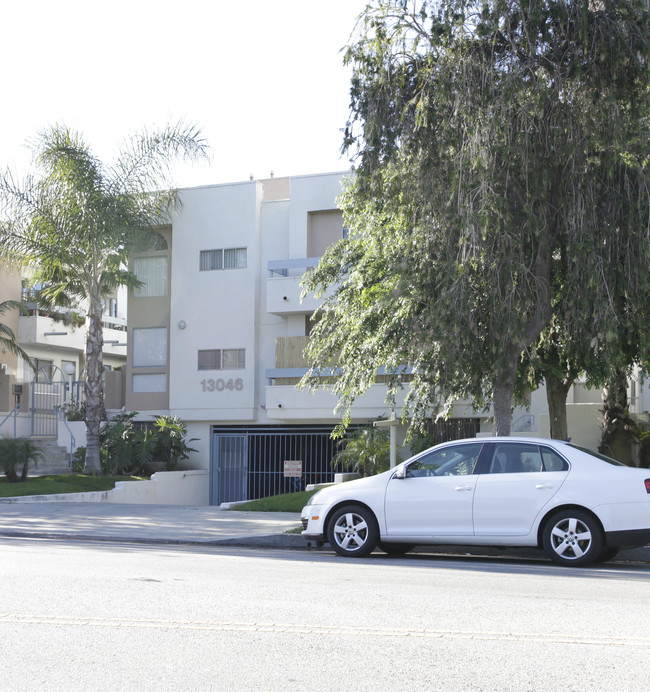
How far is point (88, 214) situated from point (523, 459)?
1779 centimetres

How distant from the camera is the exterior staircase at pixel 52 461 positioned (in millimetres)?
29922

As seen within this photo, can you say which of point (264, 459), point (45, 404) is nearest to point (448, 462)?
point (264, 459)

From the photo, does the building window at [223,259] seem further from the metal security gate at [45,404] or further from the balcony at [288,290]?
the metal security gate at [45,404]

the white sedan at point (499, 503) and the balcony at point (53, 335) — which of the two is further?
the balcony at point (53, 335)

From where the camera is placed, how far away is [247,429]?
30734 millimetres

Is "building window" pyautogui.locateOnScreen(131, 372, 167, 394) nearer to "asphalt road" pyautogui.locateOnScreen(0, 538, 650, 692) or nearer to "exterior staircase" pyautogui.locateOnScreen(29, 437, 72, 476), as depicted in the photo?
"exterior staircase" pyautogui.locateOnScreen(29, 437, 72, 476)

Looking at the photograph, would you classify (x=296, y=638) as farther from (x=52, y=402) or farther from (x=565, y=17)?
(x=52, y=402)

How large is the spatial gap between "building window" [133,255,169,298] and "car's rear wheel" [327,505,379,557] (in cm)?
2069

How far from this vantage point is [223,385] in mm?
30469

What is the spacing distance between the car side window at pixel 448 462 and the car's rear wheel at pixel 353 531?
2.60ft

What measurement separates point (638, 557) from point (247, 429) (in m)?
19.5

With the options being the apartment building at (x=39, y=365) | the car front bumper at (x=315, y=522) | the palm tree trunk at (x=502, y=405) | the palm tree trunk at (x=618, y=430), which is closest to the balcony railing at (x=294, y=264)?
the apartment building at (x=39, y=365)

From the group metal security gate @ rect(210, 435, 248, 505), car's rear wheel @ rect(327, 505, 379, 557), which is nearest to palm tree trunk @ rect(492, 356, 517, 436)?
car's rear wheel @ rect(327, 505, 379, 557)

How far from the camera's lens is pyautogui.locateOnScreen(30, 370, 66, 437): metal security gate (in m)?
34.4
